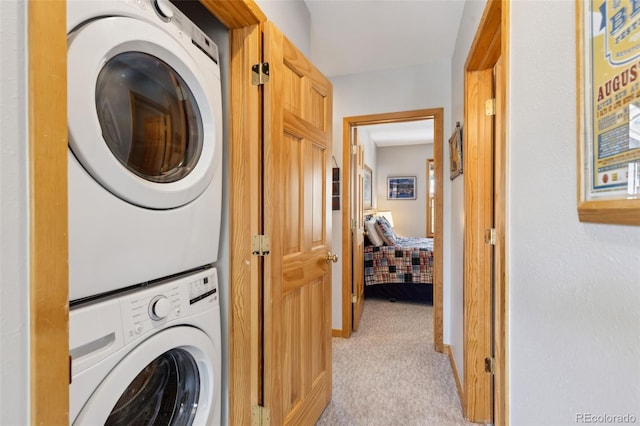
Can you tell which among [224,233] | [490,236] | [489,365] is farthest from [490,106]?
[224,233]

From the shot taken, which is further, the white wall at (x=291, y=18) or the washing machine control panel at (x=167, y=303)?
the white wall at (x=291, y=18)

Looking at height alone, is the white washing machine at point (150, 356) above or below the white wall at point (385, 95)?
below

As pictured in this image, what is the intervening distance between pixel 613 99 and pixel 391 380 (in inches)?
85.5

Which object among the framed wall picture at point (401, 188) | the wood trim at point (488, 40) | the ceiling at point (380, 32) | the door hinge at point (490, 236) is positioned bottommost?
the door hinge at point (490, 236)

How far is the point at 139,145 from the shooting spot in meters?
0.96

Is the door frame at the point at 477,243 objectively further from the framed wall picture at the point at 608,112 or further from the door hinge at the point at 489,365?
the framed wall picture at the point at 608,112

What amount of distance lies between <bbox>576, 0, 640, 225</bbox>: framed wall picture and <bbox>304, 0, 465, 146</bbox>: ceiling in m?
1.71

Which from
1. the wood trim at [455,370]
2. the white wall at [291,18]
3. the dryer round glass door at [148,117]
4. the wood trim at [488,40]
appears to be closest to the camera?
the dryer round glass door at [148,117]

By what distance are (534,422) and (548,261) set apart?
444 mm

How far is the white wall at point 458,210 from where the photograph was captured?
185cm

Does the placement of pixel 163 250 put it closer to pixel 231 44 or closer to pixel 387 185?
pixel 231 44

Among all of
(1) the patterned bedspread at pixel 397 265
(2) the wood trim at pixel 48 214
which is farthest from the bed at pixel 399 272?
(2) the wood trim at pixel 48 214

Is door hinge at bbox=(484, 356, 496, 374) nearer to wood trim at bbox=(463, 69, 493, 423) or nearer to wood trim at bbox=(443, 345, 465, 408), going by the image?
wood trim at bbox=(463, 69, 493, 423)

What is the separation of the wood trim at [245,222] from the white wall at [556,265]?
3.06ft
